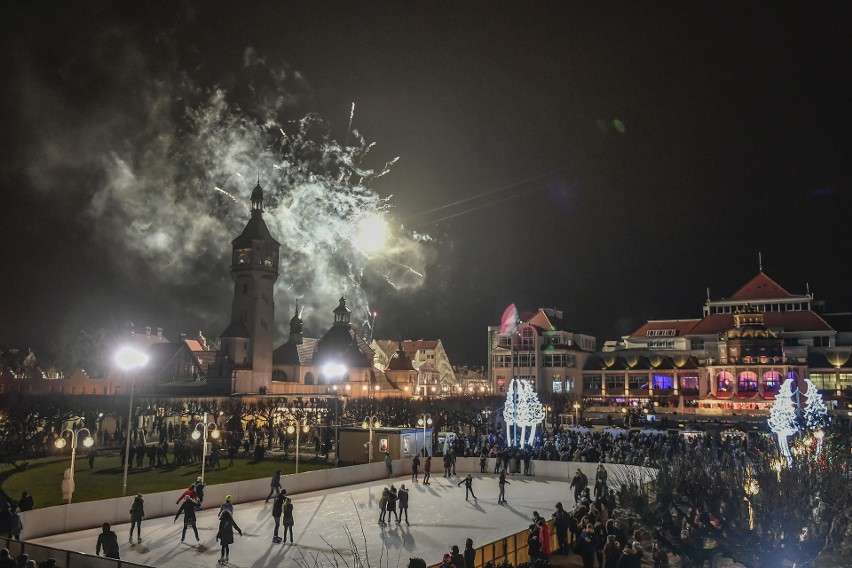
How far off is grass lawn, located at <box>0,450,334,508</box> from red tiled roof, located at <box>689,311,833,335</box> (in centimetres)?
6809

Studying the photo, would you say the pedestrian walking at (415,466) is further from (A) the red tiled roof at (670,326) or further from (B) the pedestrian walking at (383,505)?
(A) the red tiled roof at (670,326)

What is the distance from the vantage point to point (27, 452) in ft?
118

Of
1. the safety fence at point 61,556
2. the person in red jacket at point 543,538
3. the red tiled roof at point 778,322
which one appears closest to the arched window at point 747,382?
the red tiled roof at point 778,322

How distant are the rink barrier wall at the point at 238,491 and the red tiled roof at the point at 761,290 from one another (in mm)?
68053

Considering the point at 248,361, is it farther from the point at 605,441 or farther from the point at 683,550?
the point at 683,550

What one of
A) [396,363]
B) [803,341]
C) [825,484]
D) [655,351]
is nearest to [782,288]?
[803,341]

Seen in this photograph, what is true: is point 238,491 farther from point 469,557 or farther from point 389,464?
point 469,557

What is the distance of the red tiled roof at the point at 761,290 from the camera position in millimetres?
90500

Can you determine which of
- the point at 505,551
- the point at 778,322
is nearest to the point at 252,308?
the point at 778,322

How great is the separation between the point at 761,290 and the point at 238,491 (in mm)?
83830

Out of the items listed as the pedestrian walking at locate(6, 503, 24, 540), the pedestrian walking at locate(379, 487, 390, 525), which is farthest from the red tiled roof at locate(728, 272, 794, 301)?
the pedestrian walking at locate(6, 503, 24, 540)

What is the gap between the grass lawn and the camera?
2609 centimetres

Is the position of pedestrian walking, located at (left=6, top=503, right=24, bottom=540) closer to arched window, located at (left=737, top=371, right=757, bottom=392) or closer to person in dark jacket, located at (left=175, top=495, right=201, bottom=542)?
person in dark jacket, located at (left=175, top=495, right=201, bottom=542)

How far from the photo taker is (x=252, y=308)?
7950 centimetres
